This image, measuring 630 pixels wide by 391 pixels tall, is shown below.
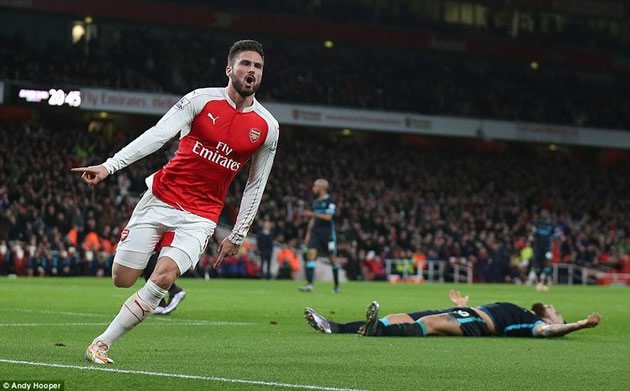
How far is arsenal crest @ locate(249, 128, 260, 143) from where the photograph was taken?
9.19 meters

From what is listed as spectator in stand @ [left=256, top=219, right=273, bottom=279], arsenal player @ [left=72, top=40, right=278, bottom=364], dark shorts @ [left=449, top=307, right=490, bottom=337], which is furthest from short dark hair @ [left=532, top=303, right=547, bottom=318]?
spectator in stand @ [left=256, top=219, right=273, bottom=279]

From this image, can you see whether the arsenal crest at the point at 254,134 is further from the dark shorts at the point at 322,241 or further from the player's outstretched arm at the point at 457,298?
the dark shorts at the point at 322,241

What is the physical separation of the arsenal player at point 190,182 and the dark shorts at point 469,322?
4089mm

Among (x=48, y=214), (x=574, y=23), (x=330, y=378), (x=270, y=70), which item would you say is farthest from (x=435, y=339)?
(x=574, y=23)

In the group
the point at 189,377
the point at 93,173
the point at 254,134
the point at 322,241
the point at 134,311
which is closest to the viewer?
the point at 189,377

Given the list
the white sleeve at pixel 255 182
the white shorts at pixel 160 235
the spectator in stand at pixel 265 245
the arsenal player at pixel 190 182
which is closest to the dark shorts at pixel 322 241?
the spectator in stand at pixel 265 245

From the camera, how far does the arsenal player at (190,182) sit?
8734 millimetres


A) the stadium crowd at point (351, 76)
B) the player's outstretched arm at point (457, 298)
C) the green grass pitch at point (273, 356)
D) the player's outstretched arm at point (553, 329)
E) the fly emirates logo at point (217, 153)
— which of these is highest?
the stadium crowd at point (351, 76)

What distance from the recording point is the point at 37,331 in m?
11.9

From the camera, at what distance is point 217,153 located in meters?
9.05

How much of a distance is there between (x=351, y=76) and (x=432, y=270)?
42.1ft

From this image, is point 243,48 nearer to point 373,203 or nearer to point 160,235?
point 160,235

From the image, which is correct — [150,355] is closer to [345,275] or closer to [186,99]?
[186,99]

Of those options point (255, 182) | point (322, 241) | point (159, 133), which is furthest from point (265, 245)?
point (159, 133)
